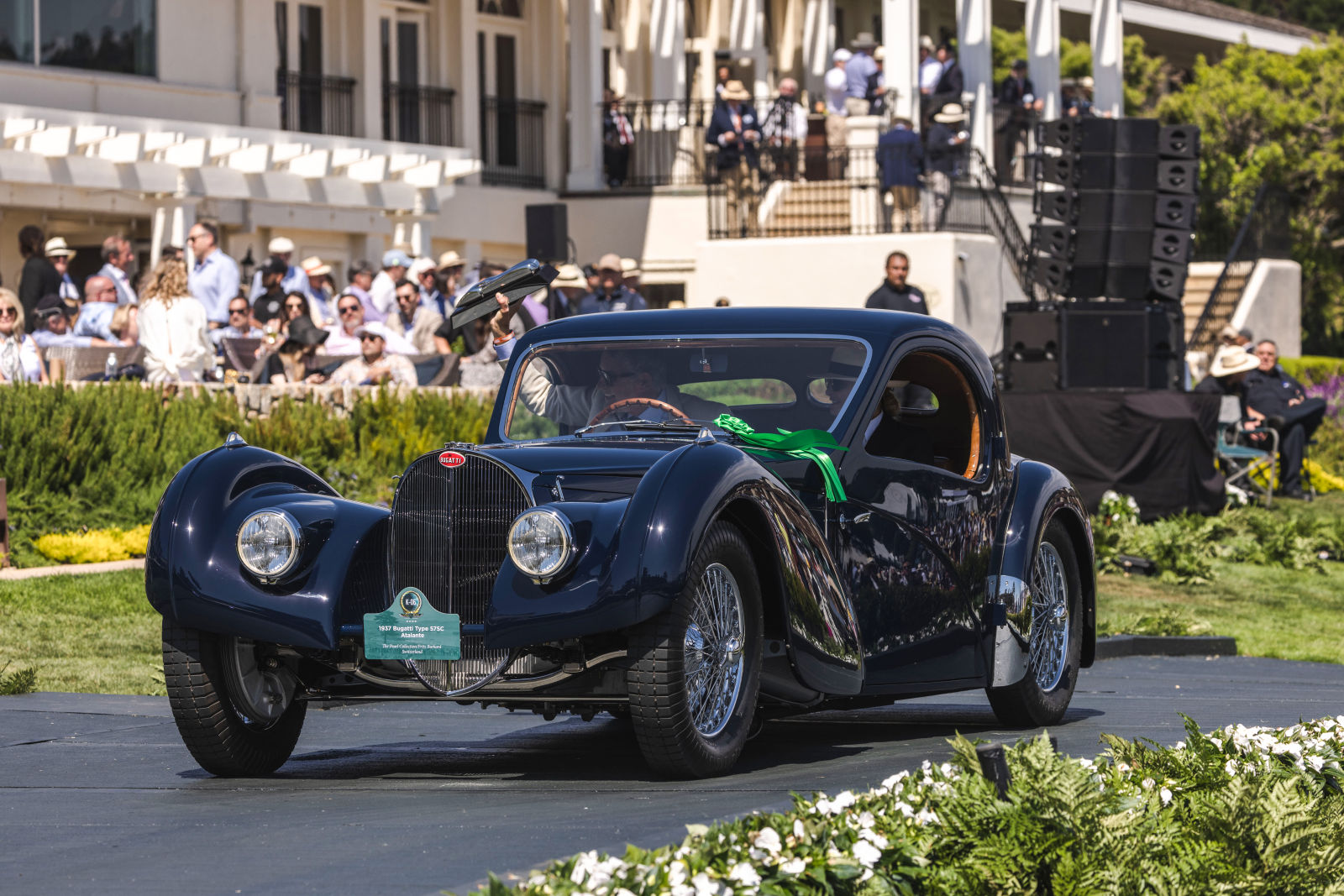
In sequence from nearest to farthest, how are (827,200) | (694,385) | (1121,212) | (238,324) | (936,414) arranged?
(694,385) < (936,414) < (238,324) < (1121,212) < (827,200)

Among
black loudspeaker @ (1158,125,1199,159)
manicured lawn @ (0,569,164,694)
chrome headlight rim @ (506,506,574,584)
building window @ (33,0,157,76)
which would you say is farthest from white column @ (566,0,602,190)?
chrome headlight rim @ (506,506,574,584)

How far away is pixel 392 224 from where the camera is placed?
99.9 ft

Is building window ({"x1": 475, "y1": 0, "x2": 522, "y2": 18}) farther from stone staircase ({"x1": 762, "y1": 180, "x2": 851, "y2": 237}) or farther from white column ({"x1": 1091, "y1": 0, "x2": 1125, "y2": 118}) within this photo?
white column ({"x1": 1091, "y1": 0, "x2": 1125, "y2": 118})

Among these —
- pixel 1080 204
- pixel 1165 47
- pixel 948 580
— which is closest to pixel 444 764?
pixel 948 580

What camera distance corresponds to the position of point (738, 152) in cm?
3152

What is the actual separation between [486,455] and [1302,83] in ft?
136

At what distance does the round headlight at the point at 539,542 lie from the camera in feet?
22.0

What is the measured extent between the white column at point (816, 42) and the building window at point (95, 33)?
51.7 feet

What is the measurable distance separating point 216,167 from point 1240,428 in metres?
12.6

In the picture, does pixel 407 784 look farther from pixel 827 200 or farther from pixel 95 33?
pixel 827 200

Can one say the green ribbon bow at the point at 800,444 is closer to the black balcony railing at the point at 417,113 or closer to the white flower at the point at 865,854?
the white flower at the point at 865,854

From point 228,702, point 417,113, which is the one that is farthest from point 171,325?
point 417,113

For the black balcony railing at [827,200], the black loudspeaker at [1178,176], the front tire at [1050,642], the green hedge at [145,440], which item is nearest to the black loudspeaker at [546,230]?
the green hedge at [145,440]

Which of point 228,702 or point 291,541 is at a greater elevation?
point 291,541
